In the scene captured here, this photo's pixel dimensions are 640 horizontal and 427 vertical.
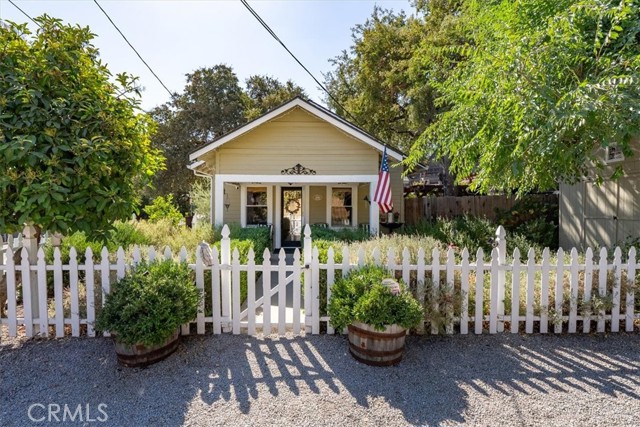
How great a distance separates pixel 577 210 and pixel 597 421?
293 inches

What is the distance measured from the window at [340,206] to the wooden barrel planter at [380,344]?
8.92 m

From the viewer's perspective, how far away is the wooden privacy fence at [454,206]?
42.4 ft

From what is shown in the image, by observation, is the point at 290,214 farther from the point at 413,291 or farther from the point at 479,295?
the point at 479,295

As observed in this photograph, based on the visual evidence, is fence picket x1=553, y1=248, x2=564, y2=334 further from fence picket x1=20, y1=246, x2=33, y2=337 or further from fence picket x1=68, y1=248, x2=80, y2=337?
fence picket x1=20, y1=246, x2=33, y2=337

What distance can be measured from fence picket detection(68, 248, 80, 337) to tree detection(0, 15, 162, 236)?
47cm

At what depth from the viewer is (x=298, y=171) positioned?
33.7ft

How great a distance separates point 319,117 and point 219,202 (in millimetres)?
3948

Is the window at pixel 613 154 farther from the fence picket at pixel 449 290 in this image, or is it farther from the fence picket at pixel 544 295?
the fence picket at pixel 449 290

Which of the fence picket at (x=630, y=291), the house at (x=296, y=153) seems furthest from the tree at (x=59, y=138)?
the fence picket at (x=630, y=291)

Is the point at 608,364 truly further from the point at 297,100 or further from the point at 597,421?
the point at 297,100

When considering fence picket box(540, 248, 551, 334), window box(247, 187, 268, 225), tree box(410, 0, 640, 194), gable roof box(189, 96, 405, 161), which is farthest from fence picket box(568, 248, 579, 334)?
window box(247, 187, 268, 225)

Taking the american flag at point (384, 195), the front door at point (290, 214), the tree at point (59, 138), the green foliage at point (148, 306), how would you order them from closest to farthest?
the green foliage at point (148, 306) < the tree at point (59, 138) < the american flag at point (384, 195) < the front door at point (290, 214)

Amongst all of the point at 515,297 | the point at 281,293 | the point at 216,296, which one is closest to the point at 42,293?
→ the point at 216,296

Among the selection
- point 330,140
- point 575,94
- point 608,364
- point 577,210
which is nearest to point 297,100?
point 330,140
